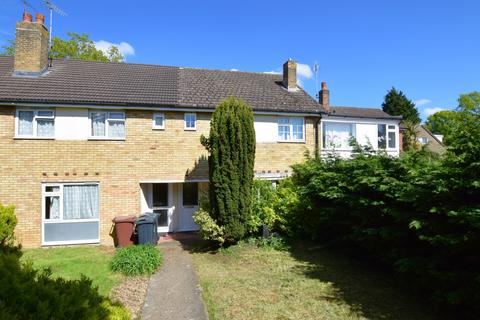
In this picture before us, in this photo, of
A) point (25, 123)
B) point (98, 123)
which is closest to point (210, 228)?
point (98, 123)

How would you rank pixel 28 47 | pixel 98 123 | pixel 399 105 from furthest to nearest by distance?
pixel 399 105 < pixel 28 47 < pixel 98 123

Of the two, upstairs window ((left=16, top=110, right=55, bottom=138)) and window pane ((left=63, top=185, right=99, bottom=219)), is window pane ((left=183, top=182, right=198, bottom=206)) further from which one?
upstairs window ((left=16, top=110, right=55, bottom=138))

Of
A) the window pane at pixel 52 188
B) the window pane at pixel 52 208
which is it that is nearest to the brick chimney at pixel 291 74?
the window pane at pixel 52 188

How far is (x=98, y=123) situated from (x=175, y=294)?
765 cm

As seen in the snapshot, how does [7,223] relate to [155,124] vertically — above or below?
below

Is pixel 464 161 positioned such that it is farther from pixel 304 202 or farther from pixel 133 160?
pixel 133 160

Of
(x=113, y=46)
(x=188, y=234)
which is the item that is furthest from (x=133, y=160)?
(x=113, y=46)

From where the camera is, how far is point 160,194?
1338 centimetres

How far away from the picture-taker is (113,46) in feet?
100

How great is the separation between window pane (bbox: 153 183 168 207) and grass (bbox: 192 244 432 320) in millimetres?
4334

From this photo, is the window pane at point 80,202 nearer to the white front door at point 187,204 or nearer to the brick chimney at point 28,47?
the white front door at point 187,204

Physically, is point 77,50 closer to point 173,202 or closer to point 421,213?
point 173,202

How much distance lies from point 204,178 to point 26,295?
34.2ft

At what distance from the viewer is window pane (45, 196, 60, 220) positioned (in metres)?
11.4
